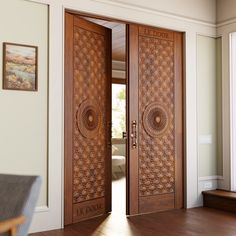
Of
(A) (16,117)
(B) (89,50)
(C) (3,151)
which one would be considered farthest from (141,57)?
(C) (3,151)

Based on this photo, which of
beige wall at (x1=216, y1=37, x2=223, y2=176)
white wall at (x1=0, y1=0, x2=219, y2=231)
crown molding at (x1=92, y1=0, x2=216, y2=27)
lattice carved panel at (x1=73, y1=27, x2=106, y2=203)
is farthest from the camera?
beige wall at (x1=216, y1=37, x2=223, y2=176)

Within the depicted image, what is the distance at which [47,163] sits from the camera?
417 cm

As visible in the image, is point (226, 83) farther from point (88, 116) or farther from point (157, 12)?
point (88, 116)

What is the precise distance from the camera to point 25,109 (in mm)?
4047

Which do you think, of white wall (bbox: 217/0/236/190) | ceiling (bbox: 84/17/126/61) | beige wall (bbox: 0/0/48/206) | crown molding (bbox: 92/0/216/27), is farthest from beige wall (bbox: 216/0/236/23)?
beige wall (bbox: 0/0/48/206)

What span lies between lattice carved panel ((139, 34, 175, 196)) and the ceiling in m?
1.01

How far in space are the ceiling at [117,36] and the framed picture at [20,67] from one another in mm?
1417

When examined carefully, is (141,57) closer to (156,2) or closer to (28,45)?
(156,2)

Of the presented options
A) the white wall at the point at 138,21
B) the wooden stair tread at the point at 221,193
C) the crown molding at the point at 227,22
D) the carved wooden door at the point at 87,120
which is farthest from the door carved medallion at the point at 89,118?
the crown molding at the point at 227,22

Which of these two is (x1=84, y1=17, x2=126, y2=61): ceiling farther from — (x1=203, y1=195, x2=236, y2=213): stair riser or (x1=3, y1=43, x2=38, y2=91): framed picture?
(x1=203, y1=195, x2=236, y2=213): stair riser

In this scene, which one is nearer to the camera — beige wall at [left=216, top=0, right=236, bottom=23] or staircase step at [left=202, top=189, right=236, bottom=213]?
staircase step at [left=202, top=189, right=236, bottom=213]

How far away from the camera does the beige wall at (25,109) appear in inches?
154

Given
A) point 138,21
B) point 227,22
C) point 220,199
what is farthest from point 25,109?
point 227,22

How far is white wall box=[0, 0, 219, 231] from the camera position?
4203 mm
